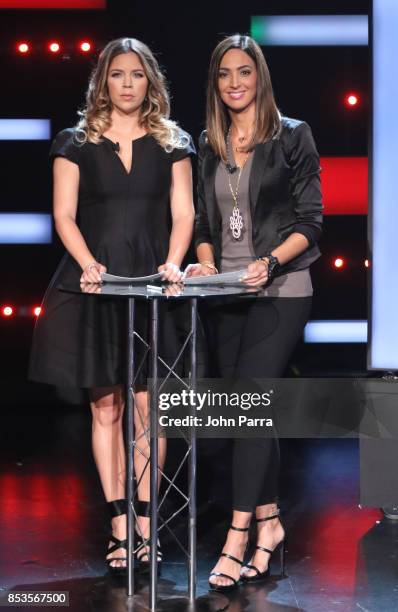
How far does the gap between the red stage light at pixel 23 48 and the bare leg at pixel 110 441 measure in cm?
280

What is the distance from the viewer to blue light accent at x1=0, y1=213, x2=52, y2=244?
5648 millimetres

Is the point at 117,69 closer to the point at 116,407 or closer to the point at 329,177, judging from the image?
the point at 116,407

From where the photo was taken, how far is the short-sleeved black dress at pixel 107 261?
3.19m

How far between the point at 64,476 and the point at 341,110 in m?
2.42

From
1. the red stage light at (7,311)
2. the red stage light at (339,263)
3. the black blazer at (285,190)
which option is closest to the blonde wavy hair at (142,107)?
the black blazer at (285,190)

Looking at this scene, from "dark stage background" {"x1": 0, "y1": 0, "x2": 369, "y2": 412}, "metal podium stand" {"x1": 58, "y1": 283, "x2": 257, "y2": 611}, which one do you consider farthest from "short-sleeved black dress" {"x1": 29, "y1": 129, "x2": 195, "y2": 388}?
"dark stage background" {"x1": 0, "y1": 0, "x2": 369, "y2": 412}

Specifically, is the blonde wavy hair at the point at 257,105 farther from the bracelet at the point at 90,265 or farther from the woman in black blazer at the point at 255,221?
the bracelet at the point at 90,265

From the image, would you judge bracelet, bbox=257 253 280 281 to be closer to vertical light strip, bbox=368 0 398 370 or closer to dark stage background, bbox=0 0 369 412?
vertical light strip, bbox=368 0 398 370

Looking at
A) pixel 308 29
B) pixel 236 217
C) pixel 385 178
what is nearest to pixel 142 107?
pixel 236 217

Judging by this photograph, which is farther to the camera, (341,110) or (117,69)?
(341,110)

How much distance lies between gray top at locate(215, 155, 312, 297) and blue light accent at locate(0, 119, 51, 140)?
256cm

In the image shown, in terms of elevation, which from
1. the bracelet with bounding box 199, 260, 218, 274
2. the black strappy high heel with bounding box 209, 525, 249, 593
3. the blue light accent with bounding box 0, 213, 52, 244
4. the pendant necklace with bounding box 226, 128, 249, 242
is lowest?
the black strappy high heel with bounding box 209, 525, 249, 593

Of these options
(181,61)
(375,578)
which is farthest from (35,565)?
(181,61)

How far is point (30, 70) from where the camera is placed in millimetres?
5555
